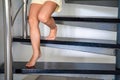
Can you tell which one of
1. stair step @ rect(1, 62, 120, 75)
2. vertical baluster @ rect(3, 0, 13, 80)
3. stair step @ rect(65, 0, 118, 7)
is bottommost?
stair step @ rect(1, 62, 120, 75)

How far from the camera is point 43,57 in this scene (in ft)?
7.20

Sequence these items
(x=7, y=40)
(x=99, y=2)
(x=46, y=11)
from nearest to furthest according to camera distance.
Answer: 1. (x=7, y=40)
2. (x=46, y=11)
3. (x=99, y=2)

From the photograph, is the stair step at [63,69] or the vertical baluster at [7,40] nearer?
the vertical baluster at [7,40]

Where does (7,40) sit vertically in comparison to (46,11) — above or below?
below

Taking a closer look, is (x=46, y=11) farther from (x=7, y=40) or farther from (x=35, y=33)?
(x=7, y=40)

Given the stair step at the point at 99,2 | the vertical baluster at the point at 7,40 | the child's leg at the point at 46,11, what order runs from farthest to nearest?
the stair step at the point at 99,2 < the child's leg at the point at 46,11 < the vertical baluster at the point at 7,40

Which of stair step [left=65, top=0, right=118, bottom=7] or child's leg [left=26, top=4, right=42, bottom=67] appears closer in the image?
child's leg [left=26, top=4, right=42, bottom=67]

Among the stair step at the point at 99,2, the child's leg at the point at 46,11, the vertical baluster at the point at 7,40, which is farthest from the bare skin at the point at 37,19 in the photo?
the stair step at the point at 99,2

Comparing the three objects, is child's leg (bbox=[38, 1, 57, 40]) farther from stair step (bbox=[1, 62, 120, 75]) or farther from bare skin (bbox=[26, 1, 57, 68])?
stair step (bbox=[1, 62, 120, 75])

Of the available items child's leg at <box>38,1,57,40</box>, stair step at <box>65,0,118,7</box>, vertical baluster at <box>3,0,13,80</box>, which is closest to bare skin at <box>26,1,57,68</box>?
child's leg at <box>38,1,57,40</box>

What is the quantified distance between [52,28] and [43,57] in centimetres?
61

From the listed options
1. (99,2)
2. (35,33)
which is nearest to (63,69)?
(35,33)

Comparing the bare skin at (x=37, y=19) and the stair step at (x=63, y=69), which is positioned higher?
the bare skin at (x=37, y=19)

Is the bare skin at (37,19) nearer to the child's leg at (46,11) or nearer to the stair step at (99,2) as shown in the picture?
the child's leg at (46,11)
